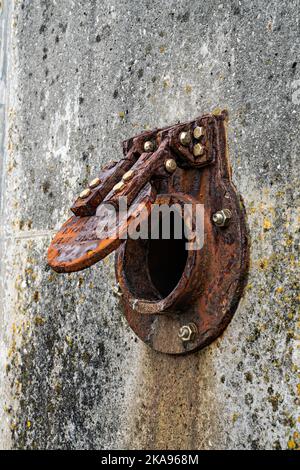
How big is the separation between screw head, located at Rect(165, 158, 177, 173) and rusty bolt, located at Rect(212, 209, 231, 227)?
120mm

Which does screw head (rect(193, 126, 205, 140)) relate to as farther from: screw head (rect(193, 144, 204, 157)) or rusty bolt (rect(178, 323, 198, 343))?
rusty bolt (rect(178, 323, 198, 343))

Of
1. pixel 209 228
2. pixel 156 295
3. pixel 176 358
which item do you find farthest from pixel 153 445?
pixel 209 228

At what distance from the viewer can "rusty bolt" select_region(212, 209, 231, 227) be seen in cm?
119

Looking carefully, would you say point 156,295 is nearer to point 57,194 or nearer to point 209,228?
point 209,228

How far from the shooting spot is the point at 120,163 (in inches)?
51.2

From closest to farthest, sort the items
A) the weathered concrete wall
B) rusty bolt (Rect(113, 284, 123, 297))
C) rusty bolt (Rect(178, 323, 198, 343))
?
the weathered concrete wall
rusty bolt (Rect(178, 323, 198, 343))
rusty bolt (Rect(113, 284, 123, 297))

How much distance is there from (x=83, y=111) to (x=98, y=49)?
0.16 metres

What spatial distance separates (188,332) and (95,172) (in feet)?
1.75

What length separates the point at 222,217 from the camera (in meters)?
1.19

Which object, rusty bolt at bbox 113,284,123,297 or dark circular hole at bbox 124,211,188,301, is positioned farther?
rusty bolt at bbox 113,284,123,297

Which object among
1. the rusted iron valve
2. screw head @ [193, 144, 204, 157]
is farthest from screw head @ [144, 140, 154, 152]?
screw head @ [193, 144, 204, 157]

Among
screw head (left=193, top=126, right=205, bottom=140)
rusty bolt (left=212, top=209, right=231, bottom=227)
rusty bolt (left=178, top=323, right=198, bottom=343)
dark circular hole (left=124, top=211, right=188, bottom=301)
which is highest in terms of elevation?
screw head (left=193, top=126, right=205, bottom=140)

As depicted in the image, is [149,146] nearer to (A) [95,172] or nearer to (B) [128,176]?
(B) [128,176]

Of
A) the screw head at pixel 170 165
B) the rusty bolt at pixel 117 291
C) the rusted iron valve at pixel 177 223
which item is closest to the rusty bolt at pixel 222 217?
the rusted iron valve at pixel 177 223
